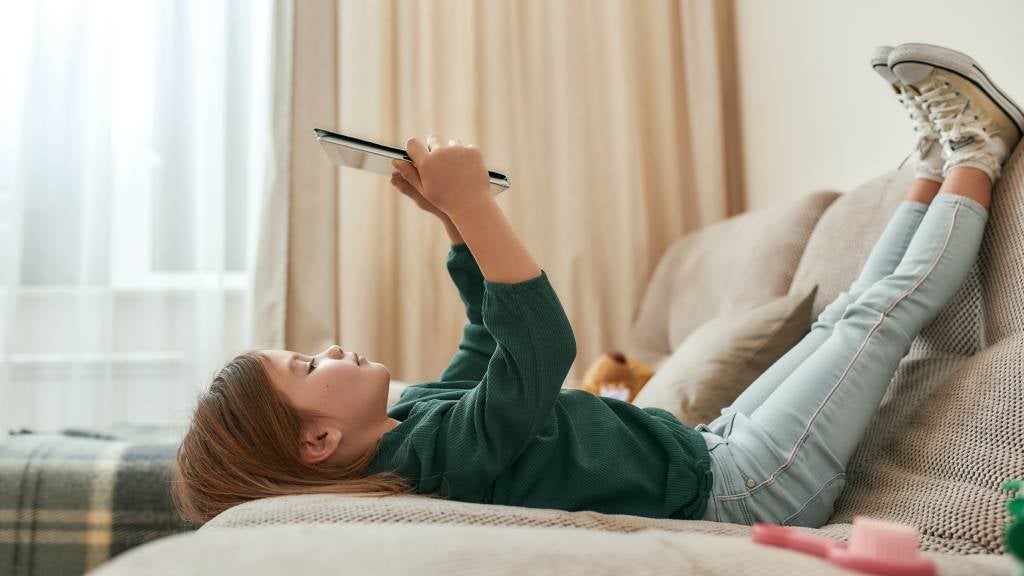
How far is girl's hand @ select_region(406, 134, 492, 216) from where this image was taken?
0.97 metres

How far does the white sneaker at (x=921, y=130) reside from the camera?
1.28 m

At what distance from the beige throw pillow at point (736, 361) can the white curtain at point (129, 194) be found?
1.44m

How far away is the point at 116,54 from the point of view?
241 centimetres

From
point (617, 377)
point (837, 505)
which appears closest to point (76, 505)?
point (617, 377)

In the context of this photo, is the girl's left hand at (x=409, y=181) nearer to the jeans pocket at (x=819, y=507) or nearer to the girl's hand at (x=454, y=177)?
the girl's hand at (x=454, y=177)

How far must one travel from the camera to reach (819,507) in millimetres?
1015

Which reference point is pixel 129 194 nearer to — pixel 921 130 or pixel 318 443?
pixel 318 443

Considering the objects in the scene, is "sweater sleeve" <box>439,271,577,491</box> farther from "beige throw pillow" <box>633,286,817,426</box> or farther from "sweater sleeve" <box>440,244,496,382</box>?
"beige throw pillow" <box>633,286,817,426</box>

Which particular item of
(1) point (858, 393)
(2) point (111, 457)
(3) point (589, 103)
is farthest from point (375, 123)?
(1) point (858, 393)

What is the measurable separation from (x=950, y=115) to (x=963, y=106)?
3 centimetres

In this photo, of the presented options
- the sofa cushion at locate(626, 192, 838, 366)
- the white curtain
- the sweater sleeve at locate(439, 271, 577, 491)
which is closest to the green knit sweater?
the sweater sleeve at locate(439, 271, 577, 491)

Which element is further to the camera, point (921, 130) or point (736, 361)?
point (736, 361)

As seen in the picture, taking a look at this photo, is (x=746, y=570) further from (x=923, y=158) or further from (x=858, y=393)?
(x=923, y=158)

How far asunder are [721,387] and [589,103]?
143cm
